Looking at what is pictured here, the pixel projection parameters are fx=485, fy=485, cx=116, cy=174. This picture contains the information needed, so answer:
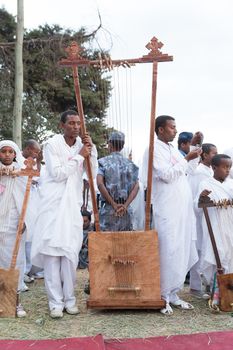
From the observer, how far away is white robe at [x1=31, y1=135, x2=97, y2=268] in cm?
434

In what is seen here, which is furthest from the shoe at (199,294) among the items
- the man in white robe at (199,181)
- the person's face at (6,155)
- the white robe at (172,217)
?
the person's face at (6,155)

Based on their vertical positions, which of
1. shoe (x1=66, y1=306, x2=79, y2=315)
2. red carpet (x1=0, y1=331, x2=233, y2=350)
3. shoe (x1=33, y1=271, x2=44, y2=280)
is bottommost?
shoe (x1=33, y1=271, x2=44, y2=280)

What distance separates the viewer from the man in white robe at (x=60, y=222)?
434 centimetres

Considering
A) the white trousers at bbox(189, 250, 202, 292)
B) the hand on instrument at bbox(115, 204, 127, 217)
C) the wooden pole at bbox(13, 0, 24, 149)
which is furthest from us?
the wooden pole at bbox(13, 0, 24, 149)

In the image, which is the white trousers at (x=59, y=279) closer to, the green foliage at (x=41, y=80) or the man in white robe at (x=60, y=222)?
the man in white robe at (x=60, y=222)

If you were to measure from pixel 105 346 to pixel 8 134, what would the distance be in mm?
11462

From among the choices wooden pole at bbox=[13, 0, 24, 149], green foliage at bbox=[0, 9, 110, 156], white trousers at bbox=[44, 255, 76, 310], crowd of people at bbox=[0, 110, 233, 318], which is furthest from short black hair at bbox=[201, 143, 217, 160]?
green foliage at bbox=[0, 9, 110, 156]

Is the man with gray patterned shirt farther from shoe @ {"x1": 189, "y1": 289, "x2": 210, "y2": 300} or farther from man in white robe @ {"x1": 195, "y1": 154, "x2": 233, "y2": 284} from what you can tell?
shoe @ {"x1": 189, "y1": 289, "x2": 210, "y2": 300}

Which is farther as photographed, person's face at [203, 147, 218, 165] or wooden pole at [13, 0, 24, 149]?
wooden pole at [13, 0, 24, 149]

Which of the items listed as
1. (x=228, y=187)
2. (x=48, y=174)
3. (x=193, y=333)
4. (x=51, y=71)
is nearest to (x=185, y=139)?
(x=228, y=187)

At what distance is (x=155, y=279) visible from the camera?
171 inches

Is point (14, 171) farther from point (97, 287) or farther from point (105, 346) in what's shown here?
point (105, 346)

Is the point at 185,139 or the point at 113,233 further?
the point at 185,139

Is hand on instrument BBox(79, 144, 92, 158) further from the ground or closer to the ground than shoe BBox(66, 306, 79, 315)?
further from the ground
